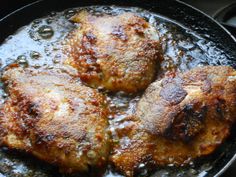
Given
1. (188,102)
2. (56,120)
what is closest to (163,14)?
(188,102)

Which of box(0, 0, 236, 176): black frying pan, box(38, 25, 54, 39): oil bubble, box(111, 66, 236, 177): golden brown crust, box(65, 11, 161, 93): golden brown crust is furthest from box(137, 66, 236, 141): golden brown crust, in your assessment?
box(38, 25, 54, 39): oil bubble

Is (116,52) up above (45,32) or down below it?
above

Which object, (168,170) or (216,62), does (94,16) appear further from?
(168,170)

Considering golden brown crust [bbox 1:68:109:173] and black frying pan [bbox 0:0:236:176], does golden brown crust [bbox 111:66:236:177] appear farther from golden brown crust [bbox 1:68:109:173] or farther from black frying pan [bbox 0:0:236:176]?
black frying pan [bbox 0:0:236:176]

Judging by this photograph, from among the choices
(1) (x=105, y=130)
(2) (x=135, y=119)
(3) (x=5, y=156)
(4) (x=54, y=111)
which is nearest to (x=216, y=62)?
(2) (x=135, y=119)

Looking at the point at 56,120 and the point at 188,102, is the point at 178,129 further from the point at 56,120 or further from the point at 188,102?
the point at 56,120

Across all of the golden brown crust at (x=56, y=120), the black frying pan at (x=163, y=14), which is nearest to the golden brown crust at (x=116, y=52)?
the golden brown crust at (x=56, y=120)

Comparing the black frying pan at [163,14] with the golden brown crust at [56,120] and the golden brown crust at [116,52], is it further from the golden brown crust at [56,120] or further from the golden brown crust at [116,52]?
the golden brown crust at [56,120]
